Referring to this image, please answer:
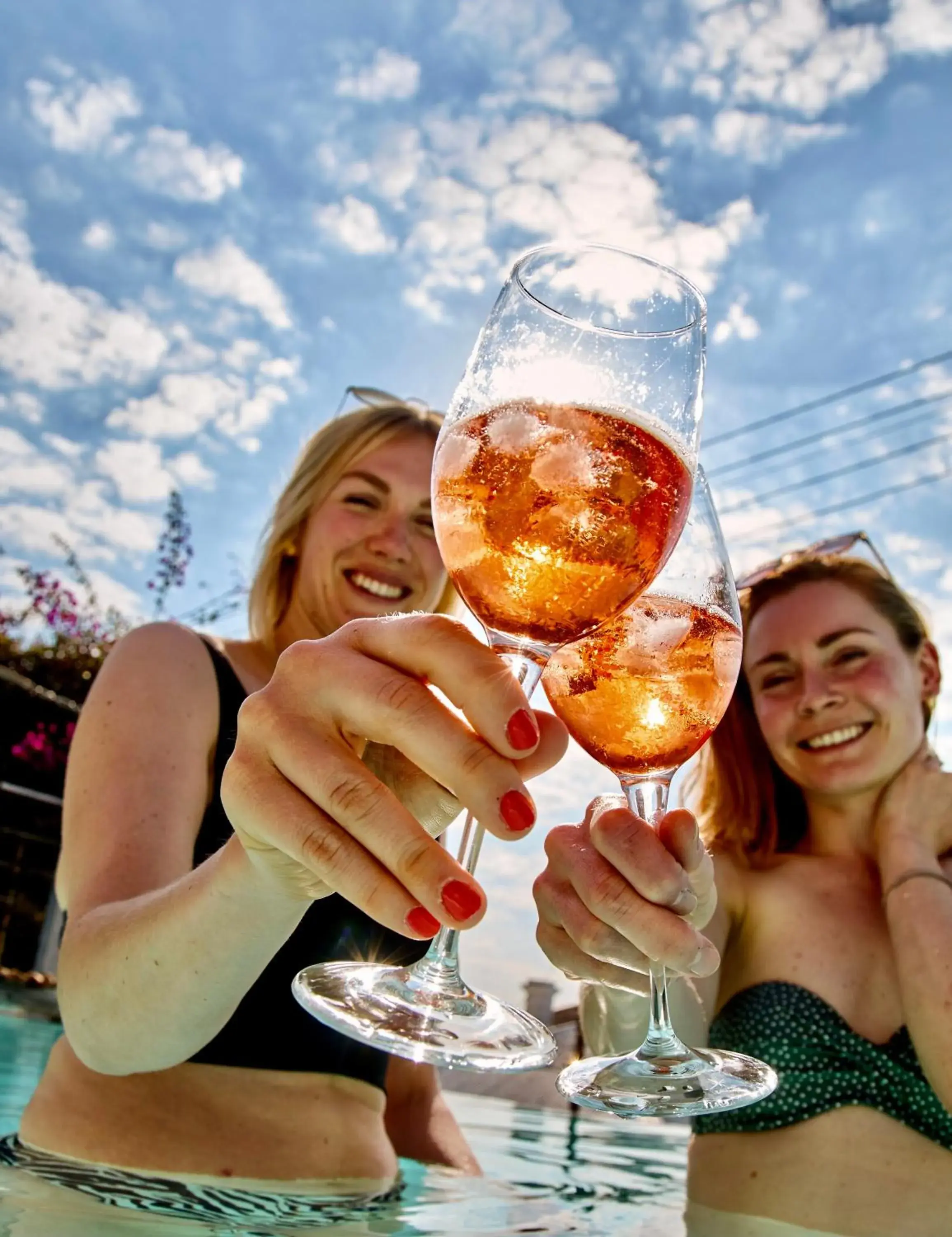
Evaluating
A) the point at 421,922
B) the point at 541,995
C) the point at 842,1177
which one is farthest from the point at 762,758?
the point at 541,995

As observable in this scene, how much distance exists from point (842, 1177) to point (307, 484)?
Answer: 2.59 meters

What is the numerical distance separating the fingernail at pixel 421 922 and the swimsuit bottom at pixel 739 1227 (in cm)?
167

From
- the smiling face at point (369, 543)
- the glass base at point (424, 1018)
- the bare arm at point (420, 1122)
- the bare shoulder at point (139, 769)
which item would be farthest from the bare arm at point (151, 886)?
the bare arm at point (420, 1122)

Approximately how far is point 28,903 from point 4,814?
1.52 metres

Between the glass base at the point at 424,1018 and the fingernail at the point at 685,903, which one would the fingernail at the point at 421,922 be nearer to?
the glass base at the point at 424,1018

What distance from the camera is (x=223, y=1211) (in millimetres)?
1670

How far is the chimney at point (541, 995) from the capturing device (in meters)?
12.3

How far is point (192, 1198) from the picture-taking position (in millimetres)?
1754

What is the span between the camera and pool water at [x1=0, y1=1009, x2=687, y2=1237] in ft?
4.89

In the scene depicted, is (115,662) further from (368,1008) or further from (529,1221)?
(529,1221)

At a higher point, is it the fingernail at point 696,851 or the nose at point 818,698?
the nose at point 818,698

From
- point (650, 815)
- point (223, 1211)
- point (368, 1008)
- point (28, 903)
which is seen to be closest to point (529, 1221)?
point (223, 1211)

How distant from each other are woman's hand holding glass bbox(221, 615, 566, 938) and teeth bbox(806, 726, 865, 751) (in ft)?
7.57

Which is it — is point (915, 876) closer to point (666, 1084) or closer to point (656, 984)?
point (656, 984)
